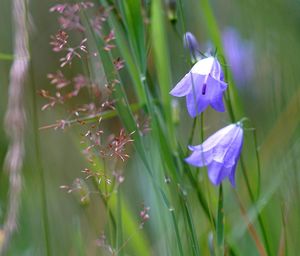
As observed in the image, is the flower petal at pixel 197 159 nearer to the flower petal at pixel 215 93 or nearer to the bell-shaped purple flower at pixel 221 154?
the bell-shaped purple flower at pixel 221 154

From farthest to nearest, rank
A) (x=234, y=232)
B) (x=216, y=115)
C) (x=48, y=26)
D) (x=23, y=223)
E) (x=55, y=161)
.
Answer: (x=48, y=26) → (x=216, y=115) → (x=55, y=161) → (x=23, y=223) → (x=234, y=232)

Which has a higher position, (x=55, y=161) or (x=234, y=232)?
(x=55, y=161)

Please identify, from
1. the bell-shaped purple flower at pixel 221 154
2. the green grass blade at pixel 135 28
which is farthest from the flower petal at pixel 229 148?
the green grass blade at pixel 135 28

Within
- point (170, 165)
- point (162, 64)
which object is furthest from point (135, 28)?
point (170, 165)

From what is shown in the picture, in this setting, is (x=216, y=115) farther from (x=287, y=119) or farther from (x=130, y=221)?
(x=130, y=221)

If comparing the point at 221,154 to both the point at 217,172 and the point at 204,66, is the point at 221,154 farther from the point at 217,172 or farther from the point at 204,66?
the point at 204,66

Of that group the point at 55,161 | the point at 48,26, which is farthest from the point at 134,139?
the point at 48,26
